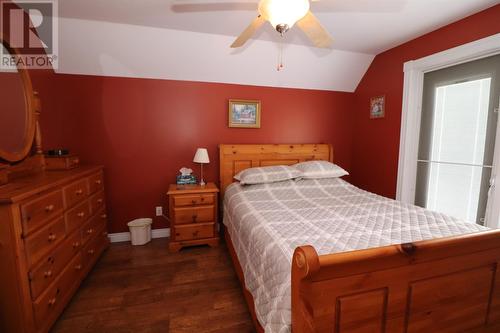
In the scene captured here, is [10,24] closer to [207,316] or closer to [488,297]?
[207,316]

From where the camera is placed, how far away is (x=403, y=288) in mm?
1001

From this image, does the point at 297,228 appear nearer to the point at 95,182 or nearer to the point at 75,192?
the point at 75,192

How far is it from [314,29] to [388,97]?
6.21ft

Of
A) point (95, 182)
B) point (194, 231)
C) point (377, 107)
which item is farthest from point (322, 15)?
point (95, 182)

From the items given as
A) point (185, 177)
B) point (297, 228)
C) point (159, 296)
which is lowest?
point (159, 296)

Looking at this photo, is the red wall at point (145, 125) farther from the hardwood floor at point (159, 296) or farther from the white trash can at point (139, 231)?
the hardwood floor at point (159, 296)

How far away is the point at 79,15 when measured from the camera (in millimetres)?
2047

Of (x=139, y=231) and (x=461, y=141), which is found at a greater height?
(x=461, y=141)

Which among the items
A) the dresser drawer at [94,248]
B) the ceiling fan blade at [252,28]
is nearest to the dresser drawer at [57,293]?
the dresser drawer at [94,248]

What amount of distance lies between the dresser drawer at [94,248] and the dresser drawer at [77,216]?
0.85ft

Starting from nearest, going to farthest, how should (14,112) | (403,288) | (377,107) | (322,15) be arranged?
(403,288) → (14,112) → (322,15) → (377,107)

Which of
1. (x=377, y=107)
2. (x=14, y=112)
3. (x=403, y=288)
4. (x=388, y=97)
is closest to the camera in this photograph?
(x=403, y=288)

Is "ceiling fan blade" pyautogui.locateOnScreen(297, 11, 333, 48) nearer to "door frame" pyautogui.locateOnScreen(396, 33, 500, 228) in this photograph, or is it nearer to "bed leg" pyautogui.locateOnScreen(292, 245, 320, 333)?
"bed leg" pyautogui.locateOnScreen(292, 245, 320, 333)

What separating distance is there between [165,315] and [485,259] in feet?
6.32
